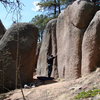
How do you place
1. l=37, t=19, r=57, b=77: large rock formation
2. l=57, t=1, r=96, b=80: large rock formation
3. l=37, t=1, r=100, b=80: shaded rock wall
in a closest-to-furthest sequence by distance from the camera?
l=37, t=1, r=100, b=80: shaded rock wall → l=57, t=1, r=96, b=80: large rock formation → l=37, t=19, r=57, b=77: large rock formation

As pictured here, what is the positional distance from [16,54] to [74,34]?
3.64 meters

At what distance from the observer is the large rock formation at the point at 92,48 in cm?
1120

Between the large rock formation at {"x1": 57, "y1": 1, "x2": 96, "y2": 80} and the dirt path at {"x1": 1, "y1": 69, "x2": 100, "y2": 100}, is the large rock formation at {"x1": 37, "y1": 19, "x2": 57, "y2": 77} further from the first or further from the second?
the dirt path at {"x1": 1, "y1": 69, "x2": 100, "y2": 100}

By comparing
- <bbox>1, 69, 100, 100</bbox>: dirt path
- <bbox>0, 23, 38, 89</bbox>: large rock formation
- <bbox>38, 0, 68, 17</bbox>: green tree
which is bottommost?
<bbox>1, 69, 100, 100</bbox>: dirt path

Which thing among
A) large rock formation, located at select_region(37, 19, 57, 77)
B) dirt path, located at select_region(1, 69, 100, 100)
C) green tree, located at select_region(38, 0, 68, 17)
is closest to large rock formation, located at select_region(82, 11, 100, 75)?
dirt path, located at select_region(1, 69, 100, 100)

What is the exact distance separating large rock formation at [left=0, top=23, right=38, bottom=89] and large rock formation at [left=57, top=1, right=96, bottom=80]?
1.86m

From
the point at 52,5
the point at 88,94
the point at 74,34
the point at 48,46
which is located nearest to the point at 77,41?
the point at 74,34

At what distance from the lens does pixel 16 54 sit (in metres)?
14.6

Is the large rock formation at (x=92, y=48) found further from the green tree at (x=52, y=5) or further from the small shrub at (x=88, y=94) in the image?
the green tree at (x=52, y=5)

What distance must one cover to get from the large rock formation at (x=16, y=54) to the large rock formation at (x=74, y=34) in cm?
186

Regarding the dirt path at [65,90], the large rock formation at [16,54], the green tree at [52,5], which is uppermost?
the green tree at [52,5]

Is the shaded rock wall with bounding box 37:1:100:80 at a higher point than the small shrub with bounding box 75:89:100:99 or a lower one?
higher

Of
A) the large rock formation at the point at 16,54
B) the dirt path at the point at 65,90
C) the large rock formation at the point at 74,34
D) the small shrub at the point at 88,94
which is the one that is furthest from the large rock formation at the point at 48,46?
the small shrub at the point at 88,94

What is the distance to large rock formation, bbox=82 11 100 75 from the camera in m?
11.2
